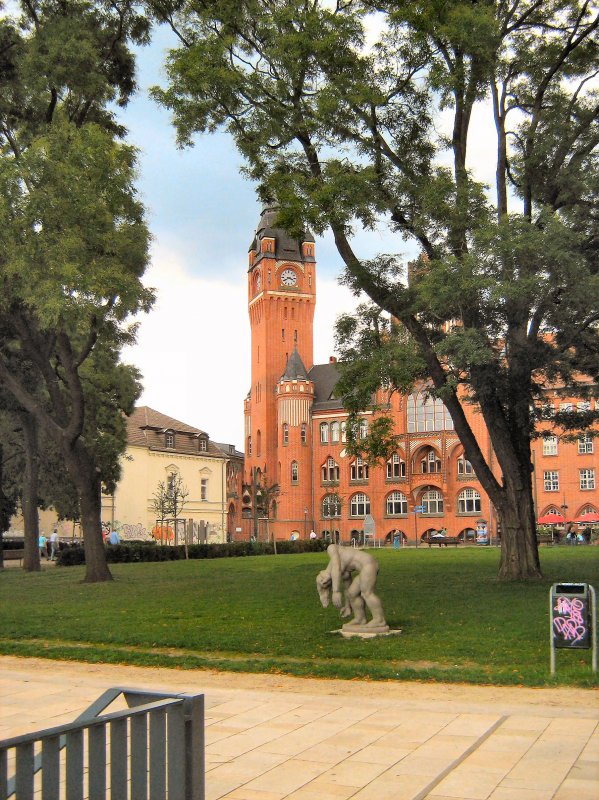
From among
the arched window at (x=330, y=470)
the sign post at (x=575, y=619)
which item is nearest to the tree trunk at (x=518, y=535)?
the sign post at (x=575, y=619)

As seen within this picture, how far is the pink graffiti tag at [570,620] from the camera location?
9.77 meters

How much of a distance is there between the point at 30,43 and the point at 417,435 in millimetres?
63530

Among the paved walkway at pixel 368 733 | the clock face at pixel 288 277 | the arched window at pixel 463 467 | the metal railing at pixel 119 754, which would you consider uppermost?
the clock face at pixel 288 277

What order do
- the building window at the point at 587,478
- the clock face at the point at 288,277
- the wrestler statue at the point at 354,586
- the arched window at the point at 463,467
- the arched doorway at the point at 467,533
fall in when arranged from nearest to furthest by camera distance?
the wrestler statue at the point at 354,586
the building window at the point at 587,478
the arched window at the point at 463,467
the arched doorway at the point at 467,533
the clock face at the point at 288,277

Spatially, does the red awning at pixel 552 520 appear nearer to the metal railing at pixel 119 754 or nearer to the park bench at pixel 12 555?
the park bench at pixel 12 555

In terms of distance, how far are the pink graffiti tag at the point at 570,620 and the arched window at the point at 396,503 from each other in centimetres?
7426

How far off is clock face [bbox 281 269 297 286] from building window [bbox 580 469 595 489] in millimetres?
36450

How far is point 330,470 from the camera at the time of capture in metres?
88.2

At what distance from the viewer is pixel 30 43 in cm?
2292

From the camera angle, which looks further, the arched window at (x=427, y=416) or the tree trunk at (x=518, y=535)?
the arched window at (x=427, y=416)

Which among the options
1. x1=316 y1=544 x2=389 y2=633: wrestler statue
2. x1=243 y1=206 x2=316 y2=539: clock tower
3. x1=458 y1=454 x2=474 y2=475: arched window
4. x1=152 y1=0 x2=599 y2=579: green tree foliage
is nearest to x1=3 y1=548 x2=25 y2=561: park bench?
x1=152 y1=0 x2=599 y2=579: green tree foliage

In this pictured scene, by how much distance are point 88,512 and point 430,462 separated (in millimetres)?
59971

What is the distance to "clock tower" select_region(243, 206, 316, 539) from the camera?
8844 cm

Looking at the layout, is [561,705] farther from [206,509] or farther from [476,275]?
[206,509]
